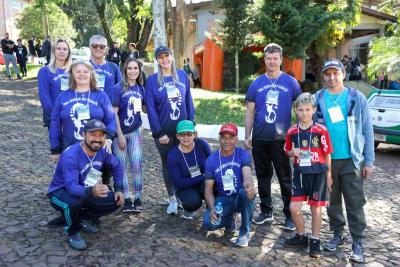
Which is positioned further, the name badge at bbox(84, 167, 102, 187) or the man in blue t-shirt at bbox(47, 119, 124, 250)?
the name badge at bbox(84, 167, 102, 187)

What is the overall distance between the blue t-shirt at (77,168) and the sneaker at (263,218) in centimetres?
174

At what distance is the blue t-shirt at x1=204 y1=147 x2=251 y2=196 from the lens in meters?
4.97

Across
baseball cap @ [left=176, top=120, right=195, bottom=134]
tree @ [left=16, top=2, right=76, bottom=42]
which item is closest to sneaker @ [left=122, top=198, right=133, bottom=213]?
baseball cap @ [left=176, top=120, right=195, bottom=134]

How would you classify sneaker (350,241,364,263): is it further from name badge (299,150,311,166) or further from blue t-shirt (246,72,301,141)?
blue t-shirt (246,72,301,141)

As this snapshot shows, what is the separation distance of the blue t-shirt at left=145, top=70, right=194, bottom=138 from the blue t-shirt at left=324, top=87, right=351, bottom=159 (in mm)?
1725

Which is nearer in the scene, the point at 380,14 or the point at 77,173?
the point at 77,173

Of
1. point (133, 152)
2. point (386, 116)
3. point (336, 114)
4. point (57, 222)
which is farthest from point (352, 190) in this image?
point (386, 116)

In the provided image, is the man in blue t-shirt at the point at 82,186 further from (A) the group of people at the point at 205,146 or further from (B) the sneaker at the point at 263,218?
(B) the sneaker at the point at 263,218

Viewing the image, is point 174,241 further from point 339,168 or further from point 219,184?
point 339,168

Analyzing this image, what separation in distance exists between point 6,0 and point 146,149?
40525mm

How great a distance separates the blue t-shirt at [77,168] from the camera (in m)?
4.43

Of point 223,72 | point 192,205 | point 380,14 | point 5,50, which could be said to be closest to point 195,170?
point 192,205

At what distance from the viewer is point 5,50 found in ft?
62.3

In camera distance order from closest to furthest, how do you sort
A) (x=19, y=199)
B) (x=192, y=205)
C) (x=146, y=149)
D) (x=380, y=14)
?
(x=192, y=205) < (x=19, y=199) < (x=146, y=149) < (x=380, y=14)
